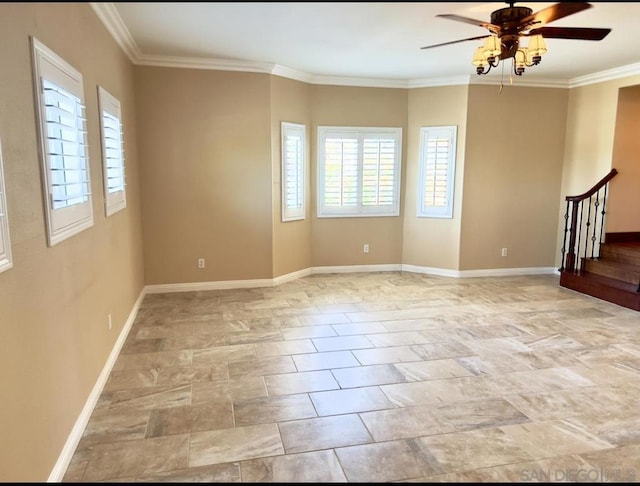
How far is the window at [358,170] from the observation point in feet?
20.0

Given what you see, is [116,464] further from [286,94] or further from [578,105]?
[578,105]

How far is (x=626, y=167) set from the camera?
560 cm

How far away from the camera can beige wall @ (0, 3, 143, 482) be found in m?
1.67

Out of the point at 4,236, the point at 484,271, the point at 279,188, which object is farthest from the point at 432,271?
the point at 4,236

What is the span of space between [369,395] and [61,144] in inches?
93.2

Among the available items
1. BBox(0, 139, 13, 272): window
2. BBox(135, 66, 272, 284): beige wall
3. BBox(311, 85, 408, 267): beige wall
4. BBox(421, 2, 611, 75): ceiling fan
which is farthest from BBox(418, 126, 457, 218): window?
BBox(0, 139, 13, 272): window

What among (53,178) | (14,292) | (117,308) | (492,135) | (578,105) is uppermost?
(578,105)

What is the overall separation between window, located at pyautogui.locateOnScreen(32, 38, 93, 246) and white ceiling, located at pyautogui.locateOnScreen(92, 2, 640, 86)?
62 centimetres

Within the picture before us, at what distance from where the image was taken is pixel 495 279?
20.2 feet

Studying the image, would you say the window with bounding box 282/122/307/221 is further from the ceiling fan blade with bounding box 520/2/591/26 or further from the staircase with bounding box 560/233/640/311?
the staircase with bounding box 560/233/640/311

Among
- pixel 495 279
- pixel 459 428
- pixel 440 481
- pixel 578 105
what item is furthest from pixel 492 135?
pixel 440 481

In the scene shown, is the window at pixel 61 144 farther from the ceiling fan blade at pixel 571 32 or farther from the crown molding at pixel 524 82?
the crown molding at pixel 524 82

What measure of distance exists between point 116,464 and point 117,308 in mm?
1684

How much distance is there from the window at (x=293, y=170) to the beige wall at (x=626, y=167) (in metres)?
3.95
